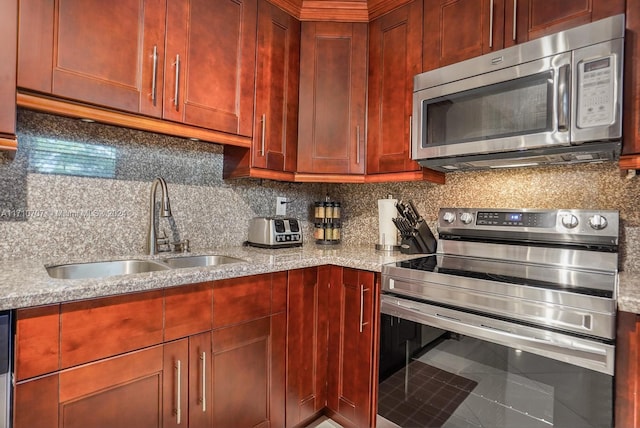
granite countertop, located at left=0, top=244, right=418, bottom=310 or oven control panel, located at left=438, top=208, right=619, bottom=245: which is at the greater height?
oven control panel, located at left=438, top=208, right=619, bottom=245

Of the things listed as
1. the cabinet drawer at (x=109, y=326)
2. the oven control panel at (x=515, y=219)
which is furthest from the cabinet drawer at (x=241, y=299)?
the oven control panel at (x=515, y=219)

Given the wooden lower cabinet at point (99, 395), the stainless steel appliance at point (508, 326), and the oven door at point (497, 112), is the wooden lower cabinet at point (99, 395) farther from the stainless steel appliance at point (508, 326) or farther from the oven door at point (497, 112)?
the oven door at point (497, 112)

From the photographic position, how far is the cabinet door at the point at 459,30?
5.02 ft

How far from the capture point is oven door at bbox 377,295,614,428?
3.37ft

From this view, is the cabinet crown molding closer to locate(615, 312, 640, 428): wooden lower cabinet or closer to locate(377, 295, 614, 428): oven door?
locate(377, 295, 614, 428): oven door

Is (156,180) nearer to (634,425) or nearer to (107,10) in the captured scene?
(107,10)

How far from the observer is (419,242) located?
187 cm

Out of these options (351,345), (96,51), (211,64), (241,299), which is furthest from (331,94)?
(351,345)

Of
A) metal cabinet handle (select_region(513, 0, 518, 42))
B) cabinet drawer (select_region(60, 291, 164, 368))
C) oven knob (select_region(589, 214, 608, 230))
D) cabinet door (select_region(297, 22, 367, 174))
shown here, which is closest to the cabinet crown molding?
cabinet door (select_region(297, 22, 367, 174))

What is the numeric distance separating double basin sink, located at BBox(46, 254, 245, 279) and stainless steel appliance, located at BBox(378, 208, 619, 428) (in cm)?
89

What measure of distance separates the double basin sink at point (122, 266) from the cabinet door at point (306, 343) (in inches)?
14.0

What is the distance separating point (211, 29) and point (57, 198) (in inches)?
39.8

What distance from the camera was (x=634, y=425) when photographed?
3.17 feet

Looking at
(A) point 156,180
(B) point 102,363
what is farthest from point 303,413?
(A) point 156,180
